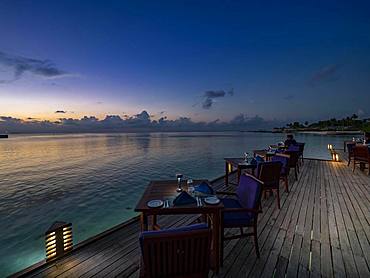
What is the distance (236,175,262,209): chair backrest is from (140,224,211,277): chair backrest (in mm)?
1197

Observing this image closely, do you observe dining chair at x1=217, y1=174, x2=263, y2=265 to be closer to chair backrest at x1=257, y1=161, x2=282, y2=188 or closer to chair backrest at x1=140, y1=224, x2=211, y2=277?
chair backrest at x1=140, y1=224, x2=211, y2=277

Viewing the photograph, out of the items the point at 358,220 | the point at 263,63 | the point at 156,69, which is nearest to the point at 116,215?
the point at 358,220

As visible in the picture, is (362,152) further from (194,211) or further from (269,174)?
(194,211)

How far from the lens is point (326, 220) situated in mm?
3246

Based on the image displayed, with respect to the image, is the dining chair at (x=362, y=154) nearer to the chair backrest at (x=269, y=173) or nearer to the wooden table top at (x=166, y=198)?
the chair backrest at (x=269, y=173)

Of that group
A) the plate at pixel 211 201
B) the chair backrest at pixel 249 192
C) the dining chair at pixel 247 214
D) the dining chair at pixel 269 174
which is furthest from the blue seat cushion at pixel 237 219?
the dining chair at pixel 269 174

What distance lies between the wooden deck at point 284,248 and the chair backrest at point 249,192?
609mm

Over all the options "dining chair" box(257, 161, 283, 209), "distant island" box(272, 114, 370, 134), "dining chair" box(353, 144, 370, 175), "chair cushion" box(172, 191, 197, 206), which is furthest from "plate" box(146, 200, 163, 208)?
"distant island" box(272, 114, 370, 134)

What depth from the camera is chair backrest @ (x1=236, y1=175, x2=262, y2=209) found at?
226 cm

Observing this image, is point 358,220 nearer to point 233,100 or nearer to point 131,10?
point 131,10

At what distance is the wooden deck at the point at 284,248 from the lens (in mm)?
2055

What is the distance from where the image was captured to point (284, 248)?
96.7 inches

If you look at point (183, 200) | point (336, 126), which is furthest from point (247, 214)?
point (336, 126)

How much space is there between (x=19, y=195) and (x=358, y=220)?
10311mm
